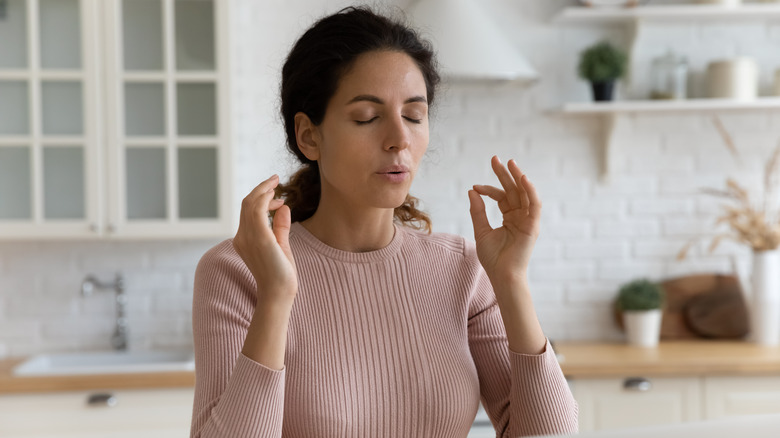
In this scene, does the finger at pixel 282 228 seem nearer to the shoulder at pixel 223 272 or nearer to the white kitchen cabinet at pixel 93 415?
the shoulder at pixel 223 272

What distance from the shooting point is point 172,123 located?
2744 millimetres

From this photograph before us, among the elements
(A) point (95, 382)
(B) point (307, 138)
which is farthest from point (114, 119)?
(B) point (307, 138)

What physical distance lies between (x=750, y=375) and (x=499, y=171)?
6.07 feet

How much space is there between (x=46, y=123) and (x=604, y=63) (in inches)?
80.3

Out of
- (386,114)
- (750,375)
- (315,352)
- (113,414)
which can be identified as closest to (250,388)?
(315,352)

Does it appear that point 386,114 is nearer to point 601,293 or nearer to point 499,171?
point 499,171

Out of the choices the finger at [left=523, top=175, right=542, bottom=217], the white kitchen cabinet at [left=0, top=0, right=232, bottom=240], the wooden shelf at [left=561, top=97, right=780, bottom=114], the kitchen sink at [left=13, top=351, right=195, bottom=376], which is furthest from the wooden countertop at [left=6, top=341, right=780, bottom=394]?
the finger at [left=523, top=175, right=542, bottom=217]

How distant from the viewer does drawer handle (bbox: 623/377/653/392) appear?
2.62 m

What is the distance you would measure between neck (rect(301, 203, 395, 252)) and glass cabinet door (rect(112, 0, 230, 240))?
55.0 inches

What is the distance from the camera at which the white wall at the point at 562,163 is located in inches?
120

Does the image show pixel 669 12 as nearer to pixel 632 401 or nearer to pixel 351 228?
pixel 632 401

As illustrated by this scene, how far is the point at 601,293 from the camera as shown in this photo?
314 cm

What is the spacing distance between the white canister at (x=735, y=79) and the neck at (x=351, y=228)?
203 cm

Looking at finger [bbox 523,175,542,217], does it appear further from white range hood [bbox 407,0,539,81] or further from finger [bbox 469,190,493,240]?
white range hood [bbox 407,0,539,81]
